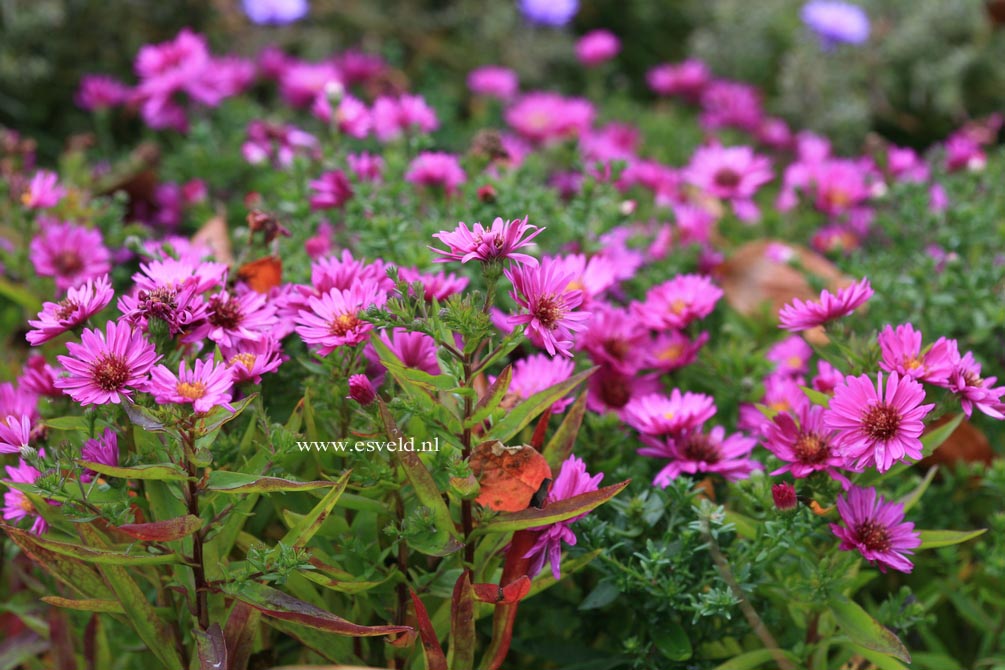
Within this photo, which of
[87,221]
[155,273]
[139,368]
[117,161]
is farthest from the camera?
[117,161]

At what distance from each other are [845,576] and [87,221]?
4.48ft

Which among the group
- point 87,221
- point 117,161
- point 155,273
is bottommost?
point 155,273

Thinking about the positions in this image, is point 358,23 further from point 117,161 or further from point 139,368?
point 139,368

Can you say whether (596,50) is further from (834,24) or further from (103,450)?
(103,450)

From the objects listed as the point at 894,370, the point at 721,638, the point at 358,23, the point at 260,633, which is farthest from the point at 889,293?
the point at 358,23

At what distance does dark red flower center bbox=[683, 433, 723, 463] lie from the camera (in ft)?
3.97

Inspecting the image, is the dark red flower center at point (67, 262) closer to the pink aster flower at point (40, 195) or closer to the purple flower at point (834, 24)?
the pink aster flower at point (40, 195)

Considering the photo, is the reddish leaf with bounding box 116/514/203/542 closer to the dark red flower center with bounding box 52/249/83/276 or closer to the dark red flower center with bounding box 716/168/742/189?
the dark red flower center with bounding box 52/249/83/276

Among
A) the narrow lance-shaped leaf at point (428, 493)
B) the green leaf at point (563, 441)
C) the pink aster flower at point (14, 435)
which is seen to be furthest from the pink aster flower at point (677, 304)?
the pink aster flower at point (14, 435)

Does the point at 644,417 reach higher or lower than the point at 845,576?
higher

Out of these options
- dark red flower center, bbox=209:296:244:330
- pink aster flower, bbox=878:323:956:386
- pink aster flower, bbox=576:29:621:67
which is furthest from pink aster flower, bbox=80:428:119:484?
pink aster flower, bbox=576:29:621:67

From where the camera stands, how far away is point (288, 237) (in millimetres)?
1438

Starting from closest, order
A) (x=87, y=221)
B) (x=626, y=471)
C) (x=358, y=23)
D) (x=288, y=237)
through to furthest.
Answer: (x=626, y=471), (x=288, y=237), (x=87, y=221), (x=358, y=23)

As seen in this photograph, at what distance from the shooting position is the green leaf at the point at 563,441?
110 centimetres
